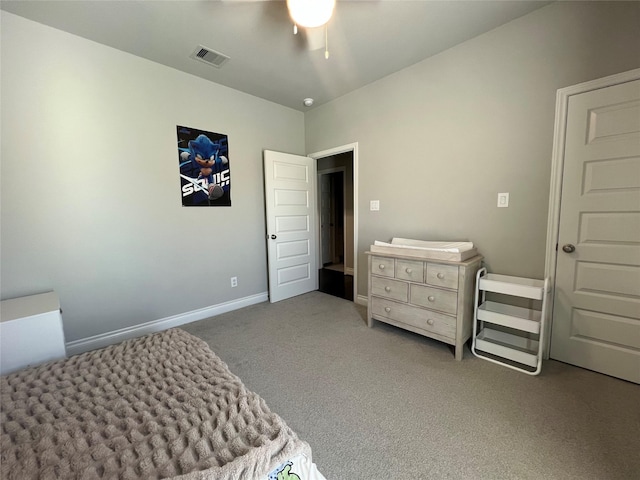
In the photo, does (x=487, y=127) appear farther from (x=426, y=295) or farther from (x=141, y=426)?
(x=141, y=426)

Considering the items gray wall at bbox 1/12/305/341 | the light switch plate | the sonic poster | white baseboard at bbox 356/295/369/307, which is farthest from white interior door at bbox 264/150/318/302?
the light switch plate

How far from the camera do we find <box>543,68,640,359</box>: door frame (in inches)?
73.2

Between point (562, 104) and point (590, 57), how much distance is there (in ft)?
0.96

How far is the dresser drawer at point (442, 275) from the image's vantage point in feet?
6.86

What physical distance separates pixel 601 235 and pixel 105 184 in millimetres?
3903

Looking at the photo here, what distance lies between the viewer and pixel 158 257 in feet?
8.77

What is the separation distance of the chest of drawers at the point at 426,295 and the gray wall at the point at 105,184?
1.81 meters

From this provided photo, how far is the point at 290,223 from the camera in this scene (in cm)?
365

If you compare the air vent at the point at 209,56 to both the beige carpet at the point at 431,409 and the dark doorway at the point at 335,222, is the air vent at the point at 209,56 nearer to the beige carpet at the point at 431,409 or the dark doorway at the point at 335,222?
the dark doorway at the point at 335,222

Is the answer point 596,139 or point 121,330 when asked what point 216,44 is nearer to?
point 121,330

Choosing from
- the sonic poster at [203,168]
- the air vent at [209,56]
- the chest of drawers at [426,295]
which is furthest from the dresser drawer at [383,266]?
the air vent at [209,56]

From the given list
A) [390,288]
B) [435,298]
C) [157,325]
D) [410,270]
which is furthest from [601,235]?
[157,325]

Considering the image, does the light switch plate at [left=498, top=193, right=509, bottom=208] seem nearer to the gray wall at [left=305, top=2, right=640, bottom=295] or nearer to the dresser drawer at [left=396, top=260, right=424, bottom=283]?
the gray wall at [left=305, top=2, right=640, bottom=295]

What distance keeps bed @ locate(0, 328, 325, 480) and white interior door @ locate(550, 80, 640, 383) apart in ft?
7.32
